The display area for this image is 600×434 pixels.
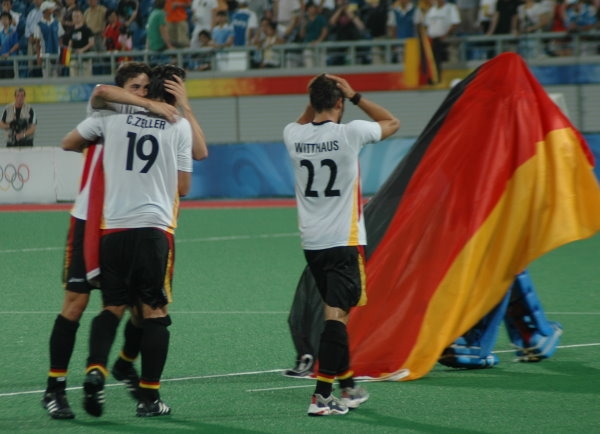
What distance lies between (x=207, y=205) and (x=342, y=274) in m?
15.7

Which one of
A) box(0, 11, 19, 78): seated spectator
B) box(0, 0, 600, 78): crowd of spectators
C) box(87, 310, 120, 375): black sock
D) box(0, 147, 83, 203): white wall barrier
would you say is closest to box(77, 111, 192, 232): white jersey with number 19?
box(87, 310, 120, 375): black sock

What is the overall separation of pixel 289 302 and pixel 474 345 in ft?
10.5

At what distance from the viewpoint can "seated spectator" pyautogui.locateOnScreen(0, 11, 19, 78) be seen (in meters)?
26.9

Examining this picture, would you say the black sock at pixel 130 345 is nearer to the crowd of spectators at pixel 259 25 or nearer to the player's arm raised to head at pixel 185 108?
the player's arm raised to head at pixel 185 108

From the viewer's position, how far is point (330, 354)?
630 centimetres

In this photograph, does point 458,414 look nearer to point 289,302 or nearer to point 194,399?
point 194,399

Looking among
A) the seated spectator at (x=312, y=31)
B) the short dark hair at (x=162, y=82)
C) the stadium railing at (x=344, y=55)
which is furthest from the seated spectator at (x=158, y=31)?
the short dark hair at (x=162, y=82)

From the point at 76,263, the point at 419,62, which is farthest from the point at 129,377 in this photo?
the point at 419,62

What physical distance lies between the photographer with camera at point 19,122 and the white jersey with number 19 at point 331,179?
630 inches

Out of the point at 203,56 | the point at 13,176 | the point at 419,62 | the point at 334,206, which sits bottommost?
the point at 334,206

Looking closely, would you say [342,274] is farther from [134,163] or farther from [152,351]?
[134,163]

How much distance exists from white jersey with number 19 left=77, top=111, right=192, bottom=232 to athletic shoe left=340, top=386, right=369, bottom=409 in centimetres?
137

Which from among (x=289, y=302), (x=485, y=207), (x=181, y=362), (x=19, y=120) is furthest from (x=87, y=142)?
(x=19, y=120)

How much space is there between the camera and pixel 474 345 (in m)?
7.70
